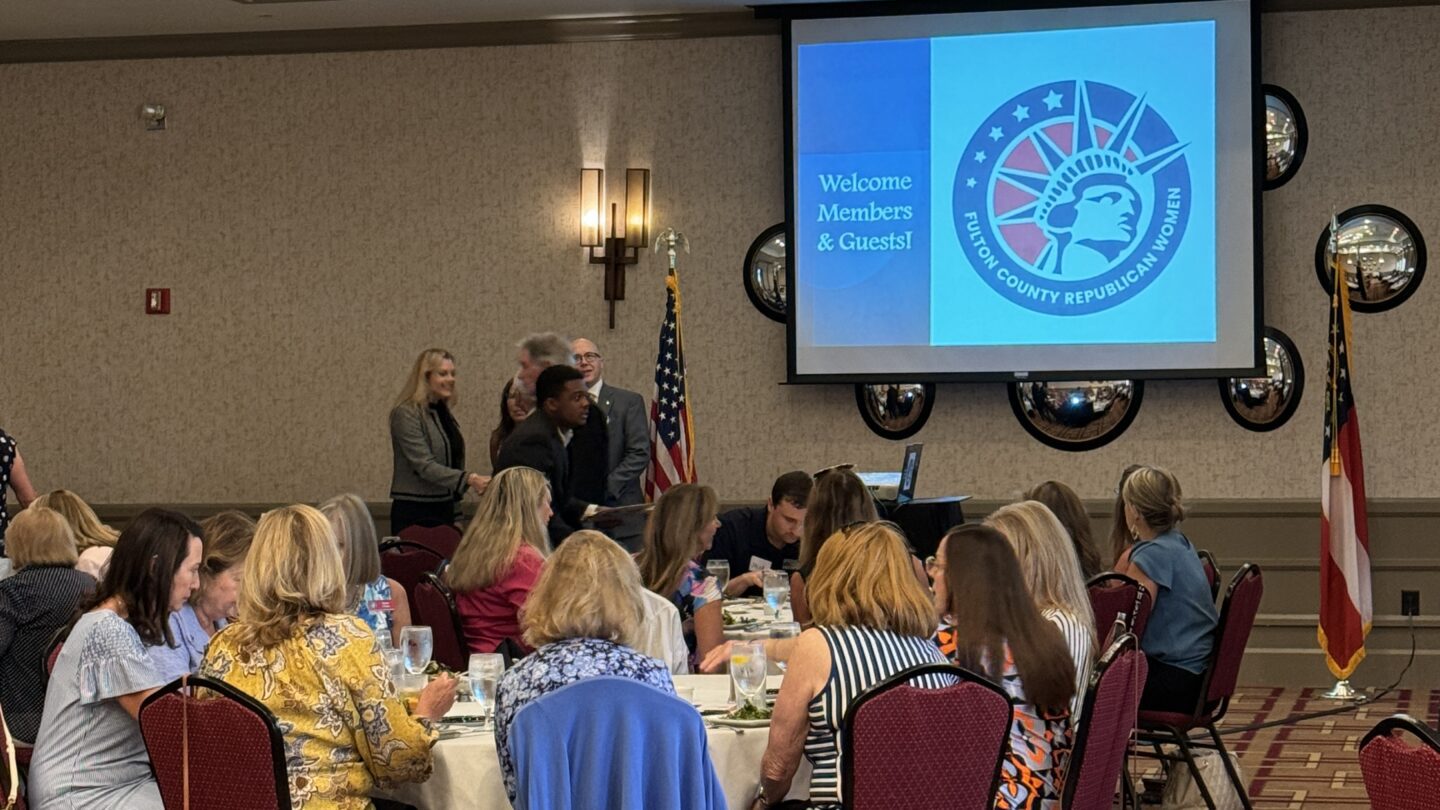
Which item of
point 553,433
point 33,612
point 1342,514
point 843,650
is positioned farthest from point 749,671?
point 1342,514

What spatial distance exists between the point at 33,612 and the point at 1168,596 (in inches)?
141

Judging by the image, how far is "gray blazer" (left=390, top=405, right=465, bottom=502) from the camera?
8.27 m

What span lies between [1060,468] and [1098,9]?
2319 mm

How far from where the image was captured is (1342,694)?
27.0ft

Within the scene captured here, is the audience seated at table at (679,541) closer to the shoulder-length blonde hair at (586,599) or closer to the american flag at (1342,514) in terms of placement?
the shoulder-length blonde hair at (586,599)

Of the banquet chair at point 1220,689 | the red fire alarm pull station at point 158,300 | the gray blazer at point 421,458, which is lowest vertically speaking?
the banquet chair at point 1220,689

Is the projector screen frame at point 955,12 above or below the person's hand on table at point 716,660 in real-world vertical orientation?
above

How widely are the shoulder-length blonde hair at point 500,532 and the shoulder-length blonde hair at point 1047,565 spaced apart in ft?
6.02

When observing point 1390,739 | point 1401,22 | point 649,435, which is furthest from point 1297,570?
point 1390,739

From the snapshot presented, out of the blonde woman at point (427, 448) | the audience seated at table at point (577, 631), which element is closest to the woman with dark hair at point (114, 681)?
the audience seated at table at point (577, 631)

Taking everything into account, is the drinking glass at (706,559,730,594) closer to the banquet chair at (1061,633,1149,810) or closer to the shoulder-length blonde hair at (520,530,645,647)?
the banquet chair at (1061,633,1149,810)

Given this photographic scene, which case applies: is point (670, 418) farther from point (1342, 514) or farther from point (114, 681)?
point (114, 681)

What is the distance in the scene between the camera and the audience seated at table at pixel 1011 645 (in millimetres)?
3754

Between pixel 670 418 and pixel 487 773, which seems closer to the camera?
pixel 487 773
